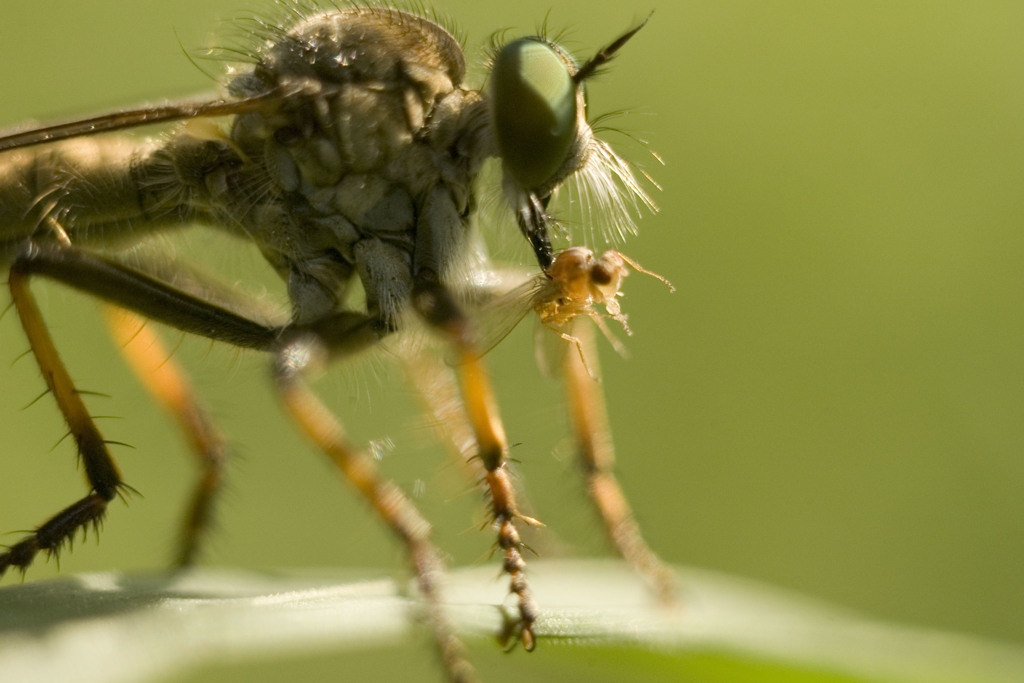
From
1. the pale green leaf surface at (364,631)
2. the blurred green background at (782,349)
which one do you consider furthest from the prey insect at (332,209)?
the blurred green background at (782,349)

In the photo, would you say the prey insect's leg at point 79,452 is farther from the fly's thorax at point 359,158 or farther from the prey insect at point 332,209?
the fly's thorax at point 359,158

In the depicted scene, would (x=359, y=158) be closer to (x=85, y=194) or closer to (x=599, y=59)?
(x=599, y=59)

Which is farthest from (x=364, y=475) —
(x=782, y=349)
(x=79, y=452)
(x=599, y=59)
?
(x=782, y=349)

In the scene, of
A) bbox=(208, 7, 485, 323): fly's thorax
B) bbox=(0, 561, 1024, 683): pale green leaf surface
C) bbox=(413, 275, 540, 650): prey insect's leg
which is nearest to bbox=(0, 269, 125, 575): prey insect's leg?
bbox=(0, 561, 1024, 683): pale green leaf surface

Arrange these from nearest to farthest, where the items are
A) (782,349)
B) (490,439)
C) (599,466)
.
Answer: (490,439) < (599,466) < (782,349)

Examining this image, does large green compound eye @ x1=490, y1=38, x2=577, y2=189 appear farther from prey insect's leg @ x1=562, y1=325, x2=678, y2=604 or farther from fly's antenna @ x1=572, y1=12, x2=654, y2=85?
prey insect's leg @ x1=562, y1=325, x2=678, y2=604
